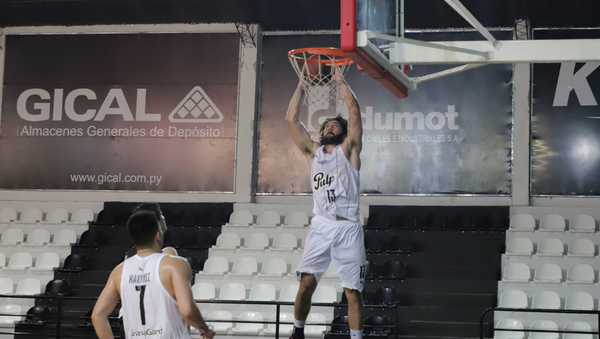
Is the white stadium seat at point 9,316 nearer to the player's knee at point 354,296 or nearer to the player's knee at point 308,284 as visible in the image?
the player's knee at point 308,284

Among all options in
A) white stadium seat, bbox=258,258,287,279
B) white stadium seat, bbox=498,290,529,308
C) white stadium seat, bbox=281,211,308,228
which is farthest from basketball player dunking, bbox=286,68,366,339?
white stadium seat, bbox=281,211,308,228

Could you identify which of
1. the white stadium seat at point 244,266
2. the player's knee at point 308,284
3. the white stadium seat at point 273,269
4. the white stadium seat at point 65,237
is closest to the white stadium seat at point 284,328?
the white stadium seat at point 273,269

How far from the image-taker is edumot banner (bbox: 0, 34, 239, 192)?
39.7ft

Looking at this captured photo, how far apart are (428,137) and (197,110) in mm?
4323

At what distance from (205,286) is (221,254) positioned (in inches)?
44.5

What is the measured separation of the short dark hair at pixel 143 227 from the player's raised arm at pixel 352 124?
2.03 meters

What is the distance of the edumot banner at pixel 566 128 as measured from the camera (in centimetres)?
1092

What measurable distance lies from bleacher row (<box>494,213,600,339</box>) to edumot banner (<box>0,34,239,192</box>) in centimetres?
525

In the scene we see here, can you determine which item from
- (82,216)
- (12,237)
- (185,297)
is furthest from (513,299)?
(12,237)

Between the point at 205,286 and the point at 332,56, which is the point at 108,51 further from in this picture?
the point at 332,56

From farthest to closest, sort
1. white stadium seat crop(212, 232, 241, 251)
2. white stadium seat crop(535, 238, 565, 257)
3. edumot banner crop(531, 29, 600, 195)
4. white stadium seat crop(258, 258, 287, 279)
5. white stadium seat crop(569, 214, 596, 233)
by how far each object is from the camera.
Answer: edumot banner crop(531, 29, 600, 195) < white stadium seat crop(212, 232, 241, 251) < white stadium seat crop(569, 214, 596, 233) < white stadium seat crop(535, 238, 565, 257) < white stadium seat crop(258, 258, 287, 279)

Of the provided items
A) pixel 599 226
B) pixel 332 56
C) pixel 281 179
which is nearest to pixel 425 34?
pixel 281 179

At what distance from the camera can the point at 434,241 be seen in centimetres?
1005

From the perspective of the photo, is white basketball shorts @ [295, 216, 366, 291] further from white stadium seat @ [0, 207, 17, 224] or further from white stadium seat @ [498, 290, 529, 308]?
white stadium seat @ [0, 207, 17, 224]
